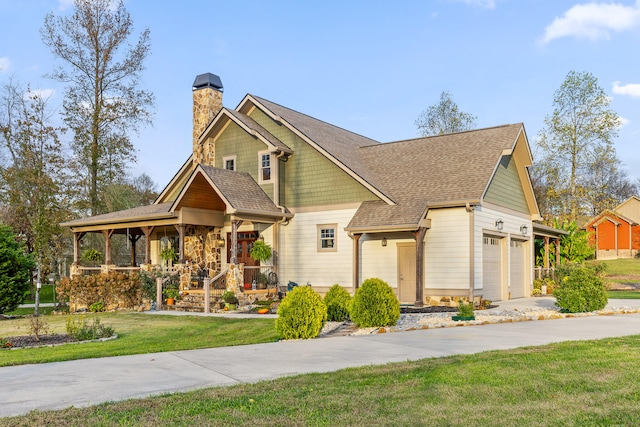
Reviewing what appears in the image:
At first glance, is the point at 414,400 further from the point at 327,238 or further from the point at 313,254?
the point at 313,254

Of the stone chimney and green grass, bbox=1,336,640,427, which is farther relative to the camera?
the stone chimney

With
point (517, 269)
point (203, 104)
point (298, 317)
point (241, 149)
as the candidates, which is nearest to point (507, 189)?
point (517, 269)

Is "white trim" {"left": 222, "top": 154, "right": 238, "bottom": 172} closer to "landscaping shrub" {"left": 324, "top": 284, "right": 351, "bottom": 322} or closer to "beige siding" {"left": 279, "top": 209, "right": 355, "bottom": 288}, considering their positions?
"beige siding" {"left": 279, "top": 209, "right": 355, "bottom": 288}

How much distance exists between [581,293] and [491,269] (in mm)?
5331

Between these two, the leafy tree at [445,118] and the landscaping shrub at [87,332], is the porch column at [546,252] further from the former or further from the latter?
the landscaping shrub at [87,332]

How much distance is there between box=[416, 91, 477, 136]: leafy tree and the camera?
1715 inches

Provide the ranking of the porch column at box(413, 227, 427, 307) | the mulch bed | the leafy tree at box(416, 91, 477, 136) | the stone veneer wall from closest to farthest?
1. the mulch bed
2. the porch column at box(413, 227, 427, 307)
3. the stone veneer wall
4. the leafy tree at box(416, 91, 477, 136)

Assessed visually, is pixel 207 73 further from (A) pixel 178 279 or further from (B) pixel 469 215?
(B) pixel 469 215

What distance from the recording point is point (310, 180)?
70.4 ft

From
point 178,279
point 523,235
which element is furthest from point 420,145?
point 178,279

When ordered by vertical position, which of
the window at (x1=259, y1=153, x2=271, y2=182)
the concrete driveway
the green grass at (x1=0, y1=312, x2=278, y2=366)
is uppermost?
the window at (x1=259, y1=153, x2=271, y2=182)

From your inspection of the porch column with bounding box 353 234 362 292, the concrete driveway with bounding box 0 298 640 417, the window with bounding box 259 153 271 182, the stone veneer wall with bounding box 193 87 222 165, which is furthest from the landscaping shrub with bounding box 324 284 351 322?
the stone veneer wall with bounding box 193 87 222 165

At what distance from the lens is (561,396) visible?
5.75 m

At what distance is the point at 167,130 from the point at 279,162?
8.20m
